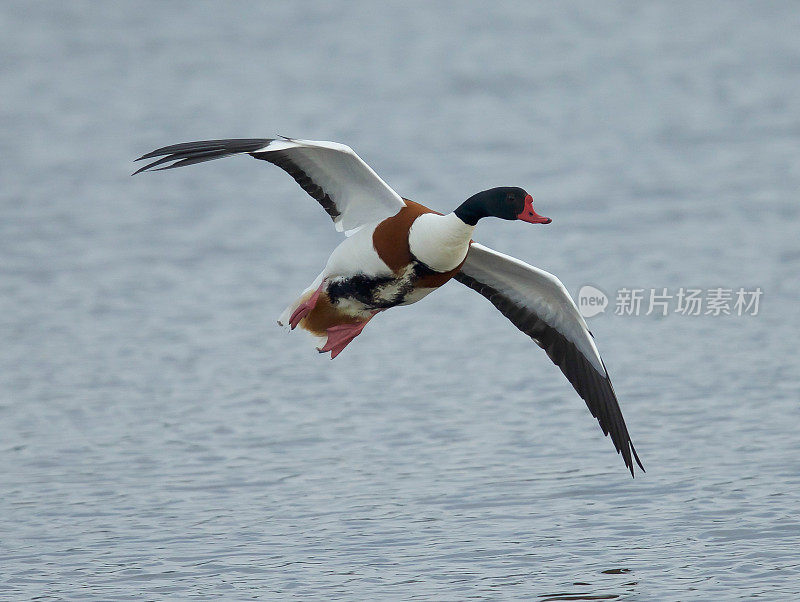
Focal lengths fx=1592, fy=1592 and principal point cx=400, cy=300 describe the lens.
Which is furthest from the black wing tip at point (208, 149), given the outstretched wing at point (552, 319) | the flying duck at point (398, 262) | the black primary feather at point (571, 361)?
the black primary feather at point (571, 361)

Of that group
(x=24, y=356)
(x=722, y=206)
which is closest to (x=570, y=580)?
(x=24, y=356)

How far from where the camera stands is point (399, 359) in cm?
1487

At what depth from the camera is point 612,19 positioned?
36969 millimetres

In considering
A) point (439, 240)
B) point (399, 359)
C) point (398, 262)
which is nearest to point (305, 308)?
point (398, 262)

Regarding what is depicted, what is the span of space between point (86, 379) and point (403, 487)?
458 centimetres

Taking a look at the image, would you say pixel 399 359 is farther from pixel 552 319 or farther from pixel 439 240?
pixel 439 240

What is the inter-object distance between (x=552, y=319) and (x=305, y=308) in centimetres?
179

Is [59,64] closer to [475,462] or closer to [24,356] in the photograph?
[24,356]

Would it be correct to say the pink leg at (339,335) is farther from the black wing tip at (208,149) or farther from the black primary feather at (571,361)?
the black wing tip at (208,149)

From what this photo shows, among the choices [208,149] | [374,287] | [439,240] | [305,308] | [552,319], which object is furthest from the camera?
[552,319]

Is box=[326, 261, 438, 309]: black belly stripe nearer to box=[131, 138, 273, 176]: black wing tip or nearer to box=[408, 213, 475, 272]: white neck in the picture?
box=[408, 213, 475, 272]: white neck

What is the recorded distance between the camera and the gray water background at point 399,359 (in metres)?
10.2

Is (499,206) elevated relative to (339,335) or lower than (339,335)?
elevated

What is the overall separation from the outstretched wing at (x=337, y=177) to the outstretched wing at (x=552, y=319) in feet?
2.50
